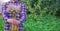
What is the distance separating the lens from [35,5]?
852 cm

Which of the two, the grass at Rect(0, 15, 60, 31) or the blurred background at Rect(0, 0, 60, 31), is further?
the blurred background at Rect(0, 0, 60, 31)

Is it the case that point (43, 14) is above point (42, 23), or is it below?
above

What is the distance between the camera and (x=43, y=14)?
878cm

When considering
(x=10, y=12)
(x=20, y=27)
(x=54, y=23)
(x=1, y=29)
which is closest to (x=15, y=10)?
(x=10, y=12)

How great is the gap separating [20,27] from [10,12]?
533 millimetres

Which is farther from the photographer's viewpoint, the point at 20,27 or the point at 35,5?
the point at 35,5

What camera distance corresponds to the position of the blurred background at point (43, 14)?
26.1 feet

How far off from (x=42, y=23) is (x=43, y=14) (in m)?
0.86

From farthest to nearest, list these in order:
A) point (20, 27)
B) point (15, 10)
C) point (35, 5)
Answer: point (35, 5)
point (20, 27)
point (15, 10)

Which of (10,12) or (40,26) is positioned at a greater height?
(10,12)

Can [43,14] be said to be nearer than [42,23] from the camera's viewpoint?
No

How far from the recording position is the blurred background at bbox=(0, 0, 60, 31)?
7.95 metres

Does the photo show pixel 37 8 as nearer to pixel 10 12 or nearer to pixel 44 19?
pixel 44 19

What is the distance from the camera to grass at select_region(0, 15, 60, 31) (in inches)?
292
